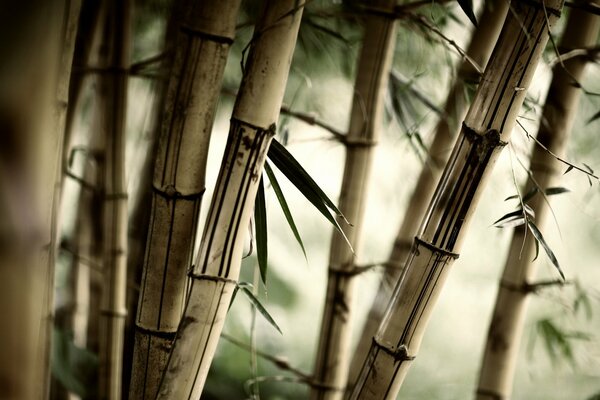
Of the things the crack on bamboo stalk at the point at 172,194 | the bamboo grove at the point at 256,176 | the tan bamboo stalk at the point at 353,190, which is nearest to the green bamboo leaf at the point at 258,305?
the bamboo grove at the point at 256,176

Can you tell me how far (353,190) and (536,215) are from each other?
273 mm

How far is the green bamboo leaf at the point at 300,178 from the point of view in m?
0.61

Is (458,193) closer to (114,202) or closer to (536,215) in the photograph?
(536,215)

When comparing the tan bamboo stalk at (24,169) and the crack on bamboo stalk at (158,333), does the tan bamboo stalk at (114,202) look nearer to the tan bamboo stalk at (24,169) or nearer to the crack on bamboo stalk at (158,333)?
the crack on bamboo stalk at (158,333)

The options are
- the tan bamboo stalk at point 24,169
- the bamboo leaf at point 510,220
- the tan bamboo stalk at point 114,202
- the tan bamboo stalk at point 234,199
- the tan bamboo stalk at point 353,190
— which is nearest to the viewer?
the tan bamboo stalk at point 24,169

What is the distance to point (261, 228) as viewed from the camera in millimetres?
644

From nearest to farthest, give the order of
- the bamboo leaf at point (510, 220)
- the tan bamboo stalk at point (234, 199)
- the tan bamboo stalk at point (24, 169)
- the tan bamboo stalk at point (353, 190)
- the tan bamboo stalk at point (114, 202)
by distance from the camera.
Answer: the tan bamboo stalk at point (24, 169), the tan bamboo stalk at point (234, 199), the bamboo leaf at point (510, 220), the tan bamboo stalk at point (353, 190), the tan bamboo stalk at point (114, 202)

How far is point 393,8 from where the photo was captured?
83cm

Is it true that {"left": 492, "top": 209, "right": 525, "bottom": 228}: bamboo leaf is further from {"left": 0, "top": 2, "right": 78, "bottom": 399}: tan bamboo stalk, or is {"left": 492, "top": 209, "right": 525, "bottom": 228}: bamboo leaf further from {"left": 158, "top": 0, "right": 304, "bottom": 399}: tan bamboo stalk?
{"left": 0, "top": 2, "right": 78, "bottom": 399}: tan bamboo stalk

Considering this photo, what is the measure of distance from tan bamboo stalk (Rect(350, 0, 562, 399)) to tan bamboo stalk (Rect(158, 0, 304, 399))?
7.2 inches

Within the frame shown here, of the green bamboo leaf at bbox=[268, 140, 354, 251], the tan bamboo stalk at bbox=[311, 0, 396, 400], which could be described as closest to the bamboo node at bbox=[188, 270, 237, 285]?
the green bamboo leaf at bbox=[268, 140, 354, 251]

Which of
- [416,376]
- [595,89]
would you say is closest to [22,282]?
[595,89]

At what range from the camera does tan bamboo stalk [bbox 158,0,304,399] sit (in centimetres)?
56

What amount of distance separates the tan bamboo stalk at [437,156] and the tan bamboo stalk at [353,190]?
8cm
